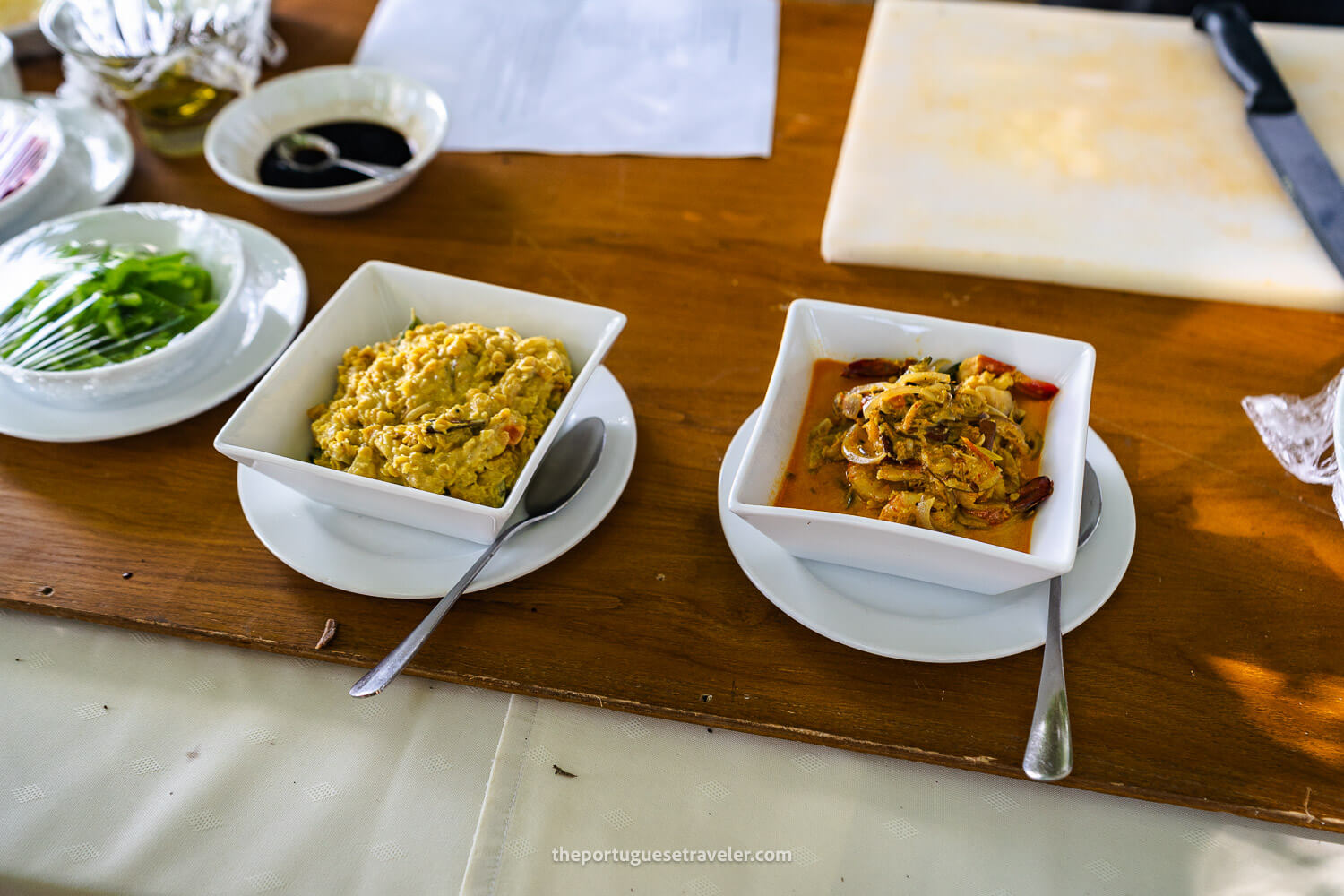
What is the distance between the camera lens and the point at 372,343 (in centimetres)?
129

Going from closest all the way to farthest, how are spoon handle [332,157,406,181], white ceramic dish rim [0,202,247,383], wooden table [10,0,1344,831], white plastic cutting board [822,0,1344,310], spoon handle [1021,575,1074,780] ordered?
spoon handle [1021,575,1074,780], wooden table [10,0,1344,831], white ceramic dish rim [0,202,247,383], white plastic cutting board [822,0,1344,310], spoon handle [332,157,406,181]

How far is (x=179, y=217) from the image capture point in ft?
4.88

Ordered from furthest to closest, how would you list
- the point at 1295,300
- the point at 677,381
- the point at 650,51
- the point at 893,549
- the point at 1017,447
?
1. the point at 650,51
2. the point at 1295,300
3. the point at 677,381
4. the point at 1017,447
5. the point at 893,549

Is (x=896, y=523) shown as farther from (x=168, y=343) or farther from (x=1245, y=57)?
(x=1245, y=57)

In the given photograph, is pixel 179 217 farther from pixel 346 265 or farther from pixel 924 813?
pixel 924 813

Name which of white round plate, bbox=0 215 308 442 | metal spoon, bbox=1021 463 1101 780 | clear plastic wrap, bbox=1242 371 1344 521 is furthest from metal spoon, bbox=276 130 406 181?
clear plastic wrap, bbox=1242 371 1344 521

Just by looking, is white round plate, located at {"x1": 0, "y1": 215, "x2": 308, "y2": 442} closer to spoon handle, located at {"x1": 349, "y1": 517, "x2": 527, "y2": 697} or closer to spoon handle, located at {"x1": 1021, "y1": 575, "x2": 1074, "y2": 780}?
spoon handle, located at {"x1": 349, "y1": 517, "x2": 527, "y2": 697}

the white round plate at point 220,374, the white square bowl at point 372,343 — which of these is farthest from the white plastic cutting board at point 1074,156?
the white round plate at point 220,374

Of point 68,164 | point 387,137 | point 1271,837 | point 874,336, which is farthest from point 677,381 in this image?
point 68,164

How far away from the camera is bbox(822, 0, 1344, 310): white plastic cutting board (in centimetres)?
153

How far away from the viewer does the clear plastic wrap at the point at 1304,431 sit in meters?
1.24

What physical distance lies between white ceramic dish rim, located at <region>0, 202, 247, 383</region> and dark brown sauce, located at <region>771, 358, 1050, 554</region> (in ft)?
2.86

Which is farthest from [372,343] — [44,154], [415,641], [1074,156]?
[1074,156]

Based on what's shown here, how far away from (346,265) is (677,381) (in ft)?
2.21
